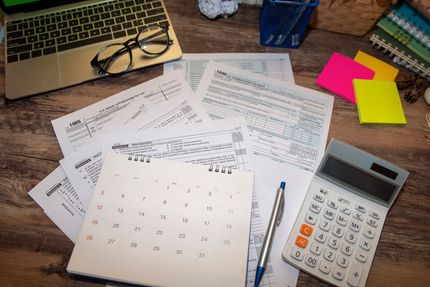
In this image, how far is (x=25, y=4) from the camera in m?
0.67

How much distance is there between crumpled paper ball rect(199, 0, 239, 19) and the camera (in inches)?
28.1

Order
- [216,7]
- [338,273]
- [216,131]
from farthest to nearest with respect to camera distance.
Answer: [216,7]
[216,131]
[338,273]

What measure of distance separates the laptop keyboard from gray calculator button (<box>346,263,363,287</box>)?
1.95 feet

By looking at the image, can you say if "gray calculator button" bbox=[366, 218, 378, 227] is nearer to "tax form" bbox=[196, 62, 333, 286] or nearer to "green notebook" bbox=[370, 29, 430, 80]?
"tax form" bbox=[196, 62, 333, 286]

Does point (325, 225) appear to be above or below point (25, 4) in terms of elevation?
below

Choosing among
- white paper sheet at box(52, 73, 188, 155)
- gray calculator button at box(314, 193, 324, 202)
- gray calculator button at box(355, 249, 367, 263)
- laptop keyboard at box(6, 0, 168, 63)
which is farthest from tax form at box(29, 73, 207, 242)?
gray calculator button at box(355, 249, 367, 263)

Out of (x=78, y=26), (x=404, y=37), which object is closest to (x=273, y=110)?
(x=404, y=37)

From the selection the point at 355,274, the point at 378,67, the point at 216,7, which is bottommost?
the point at 355,274

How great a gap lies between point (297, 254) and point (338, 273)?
0.07m

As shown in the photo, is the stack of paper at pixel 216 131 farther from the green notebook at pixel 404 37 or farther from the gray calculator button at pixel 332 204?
the green notebook at pixel 404 37

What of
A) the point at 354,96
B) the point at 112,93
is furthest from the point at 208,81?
the point at 354,96

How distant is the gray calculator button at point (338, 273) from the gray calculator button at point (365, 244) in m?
0.06

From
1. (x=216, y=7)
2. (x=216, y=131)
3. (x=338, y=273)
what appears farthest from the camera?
(x=216, y=7)

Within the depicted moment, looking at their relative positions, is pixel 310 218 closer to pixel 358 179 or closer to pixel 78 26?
pixel 358 179
